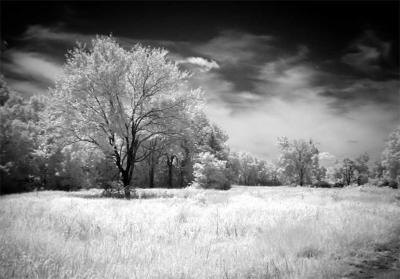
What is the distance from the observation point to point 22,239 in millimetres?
4766

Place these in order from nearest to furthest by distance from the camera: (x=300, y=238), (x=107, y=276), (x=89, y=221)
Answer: (x=107, y=276) < (x=300, y=238) < (x=89, y=221)

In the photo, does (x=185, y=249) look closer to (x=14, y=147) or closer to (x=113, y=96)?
(x=113, y=96)

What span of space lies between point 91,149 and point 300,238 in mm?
18550

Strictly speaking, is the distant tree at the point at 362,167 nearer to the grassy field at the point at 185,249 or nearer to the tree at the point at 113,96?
the tree at the point at 113,96

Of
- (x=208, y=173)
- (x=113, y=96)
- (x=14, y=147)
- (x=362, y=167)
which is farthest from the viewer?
(x=362, y=167)

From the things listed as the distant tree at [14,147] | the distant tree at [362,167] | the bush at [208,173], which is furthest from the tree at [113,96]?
the distant tree at [362,167]

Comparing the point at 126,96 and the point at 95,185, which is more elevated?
the point at 126,96

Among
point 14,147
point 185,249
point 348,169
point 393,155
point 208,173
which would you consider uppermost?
point 393,155

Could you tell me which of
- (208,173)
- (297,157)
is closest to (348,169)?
(297,157)

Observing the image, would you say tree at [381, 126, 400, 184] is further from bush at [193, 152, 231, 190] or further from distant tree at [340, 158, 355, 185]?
distant tree at [340, 158, 355, 185]

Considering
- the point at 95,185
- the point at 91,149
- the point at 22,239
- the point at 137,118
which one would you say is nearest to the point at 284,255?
the point at 22,239

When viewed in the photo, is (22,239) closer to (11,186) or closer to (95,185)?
(11,186)

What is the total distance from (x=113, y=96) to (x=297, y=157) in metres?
61.1

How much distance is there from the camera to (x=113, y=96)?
64.0 feet
